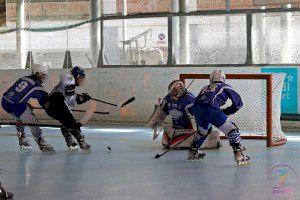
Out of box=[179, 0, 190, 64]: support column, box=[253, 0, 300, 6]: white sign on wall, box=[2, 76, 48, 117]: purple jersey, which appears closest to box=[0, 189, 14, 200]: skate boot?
box=[2, 76, 48, 117]: purple jersey

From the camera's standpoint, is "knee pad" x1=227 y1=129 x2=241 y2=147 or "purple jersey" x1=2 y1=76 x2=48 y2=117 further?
"purple jersey" x1=2 y1=76 x2=48 y2=117

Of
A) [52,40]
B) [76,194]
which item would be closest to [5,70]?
[52,40]

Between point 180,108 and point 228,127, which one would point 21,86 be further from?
point 228,127

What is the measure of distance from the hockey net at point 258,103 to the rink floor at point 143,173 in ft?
0.82

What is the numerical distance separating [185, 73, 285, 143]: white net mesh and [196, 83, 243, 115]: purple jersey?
2072 mm

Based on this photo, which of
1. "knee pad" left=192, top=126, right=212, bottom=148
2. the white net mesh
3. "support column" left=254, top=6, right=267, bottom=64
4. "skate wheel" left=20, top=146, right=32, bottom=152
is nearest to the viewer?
"knee pad" left=192, top=126, right=212, bottom=148

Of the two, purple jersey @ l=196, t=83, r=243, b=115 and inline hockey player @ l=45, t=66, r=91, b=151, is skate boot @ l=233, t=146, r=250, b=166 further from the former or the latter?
inline hockey player @ l=45, t=66, r=91, b=151

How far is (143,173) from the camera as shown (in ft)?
28.9

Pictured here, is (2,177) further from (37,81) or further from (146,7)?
(146,7)

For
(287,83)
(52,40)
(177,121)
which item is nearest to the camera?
(177,121)

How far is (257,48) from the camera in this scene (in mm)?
14227

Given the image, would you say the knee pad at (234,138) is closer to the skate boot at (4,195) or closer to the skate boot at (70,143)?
the skate boot at (70,143)

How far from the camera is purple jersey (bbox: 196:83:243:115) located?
961cm

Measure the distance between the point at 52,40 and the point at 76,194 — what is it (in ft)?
31.1
